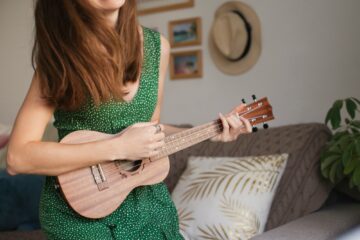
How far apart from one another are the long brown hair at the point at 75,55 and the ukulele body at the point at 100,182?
103 millimetres

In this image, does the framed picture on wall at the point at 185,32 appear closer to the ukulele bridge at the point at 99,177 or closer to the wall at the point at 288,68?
the wall at the point at 288,68

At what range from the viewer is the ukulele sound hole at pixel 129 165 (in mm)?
1068

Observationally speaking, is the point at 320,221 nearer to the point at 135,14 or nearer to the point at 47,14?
the point at 135,14

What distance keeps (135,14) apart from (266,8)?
54.1 inches

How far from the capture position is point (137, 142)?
1.01m

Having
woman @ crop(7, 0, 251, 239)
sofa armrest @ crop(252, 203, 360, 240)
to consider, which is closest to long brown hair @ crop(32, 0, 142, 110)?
woman @ crop(7, 0, 251, 239)

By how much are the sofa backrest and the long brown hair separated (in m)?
1.00

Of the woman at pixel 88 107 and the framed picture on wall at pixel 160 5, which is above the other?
the framed picture on wall at pixel 160 5

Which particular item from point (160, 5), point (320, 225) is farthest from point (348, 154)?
point (160, 5)

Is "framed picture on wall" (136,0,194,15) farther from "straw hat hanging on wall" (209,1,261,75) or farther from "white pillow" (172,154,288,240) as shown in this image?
"white pillow" (172,154,288,240)

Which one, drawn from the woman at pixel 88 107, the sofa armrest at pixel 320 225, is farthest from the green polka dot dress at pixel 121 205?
the sofa armrest at pixel 320 225

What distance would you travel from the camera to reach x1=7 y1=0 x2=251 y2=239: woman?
943 mm

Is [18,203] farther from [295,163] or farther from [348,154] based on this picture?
[348,154]

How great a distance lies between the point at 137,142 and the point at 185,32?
5.61ft
